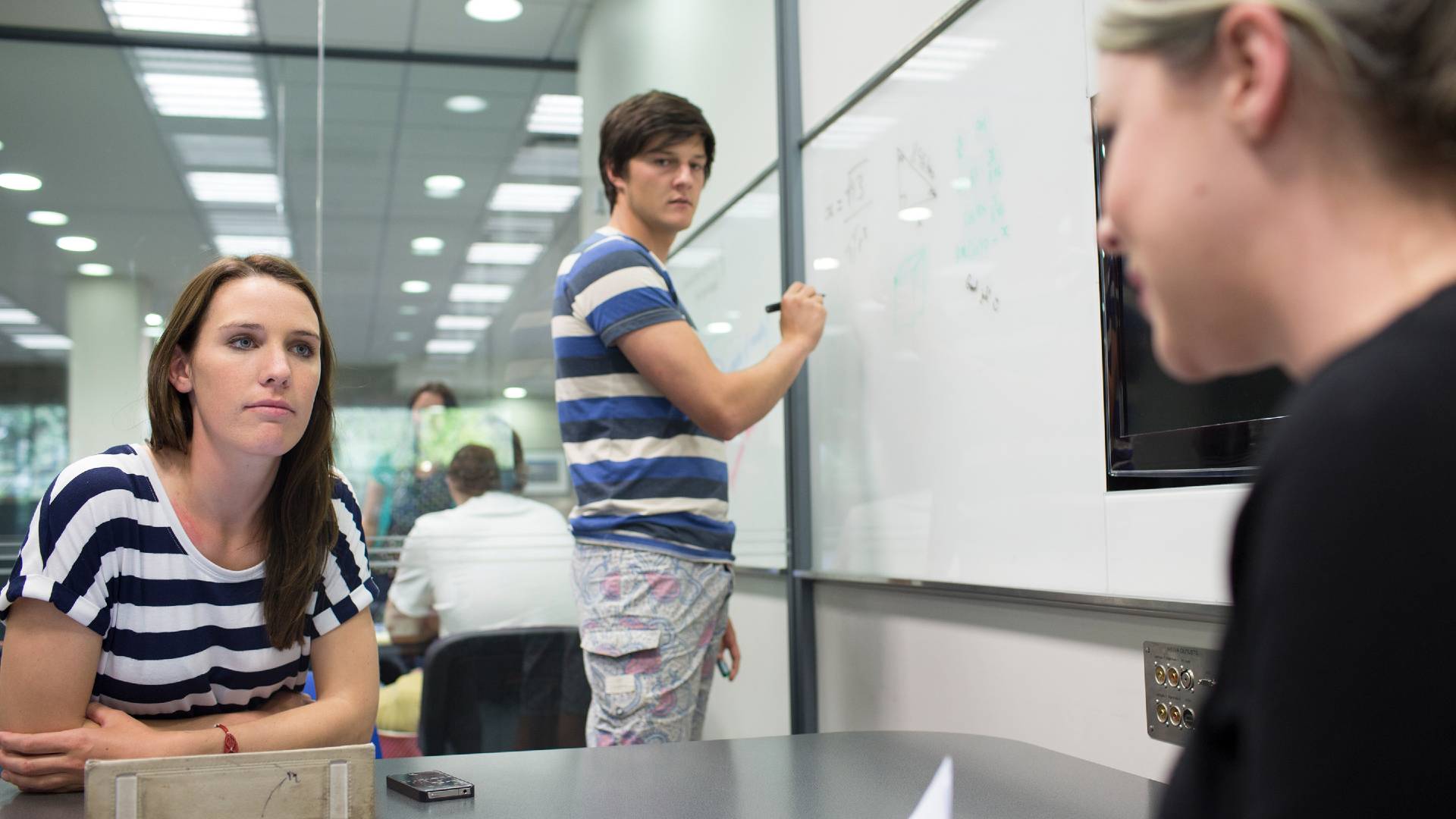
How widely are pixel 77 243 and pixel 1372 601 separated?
301 cm

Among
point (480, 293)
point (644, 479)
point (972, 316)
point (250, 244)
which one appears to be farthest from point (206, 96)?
point (972, 316)

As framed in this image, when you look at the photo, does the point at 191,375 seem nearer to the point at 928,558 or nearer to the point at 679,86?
the point at 928,558

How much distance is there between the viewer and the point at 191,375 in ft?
4.98

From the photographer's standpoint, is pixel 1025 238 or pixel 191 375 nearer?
pixel 191 375

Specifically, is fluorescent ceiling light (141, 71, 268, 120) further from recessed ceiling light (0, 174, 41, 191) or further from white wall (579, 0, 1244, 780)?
white wall (579, 0, 1244, 780)

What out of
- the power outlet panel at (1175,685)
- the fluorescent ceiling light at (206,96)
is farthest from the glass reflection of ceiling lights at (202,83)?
the power outlet panel at (1175,685)

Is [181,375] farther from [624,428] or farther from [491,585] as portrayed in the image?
[491,585]

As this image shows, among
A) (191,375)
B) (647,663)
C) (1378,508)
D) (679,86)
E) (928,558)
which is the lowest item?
(647,663)

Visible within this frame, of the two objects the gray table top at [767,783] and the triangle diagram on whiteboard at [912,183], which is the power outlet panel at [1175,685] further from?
the triangle diagram on whiteboard at [912,183]

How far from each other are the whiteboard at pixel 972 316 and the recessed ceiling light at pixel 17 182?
6.11 feet

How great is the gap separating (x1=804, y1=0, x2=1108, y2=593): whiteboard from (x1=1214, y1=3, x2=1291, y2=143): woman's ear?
4.11 ft

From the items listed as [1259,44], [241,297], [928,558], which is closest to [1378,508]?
[1259,44]

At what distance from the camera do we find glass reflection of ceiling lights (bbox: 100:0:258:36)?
2852 millimetres

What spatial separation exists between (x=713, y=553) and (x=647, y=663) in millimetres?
209
